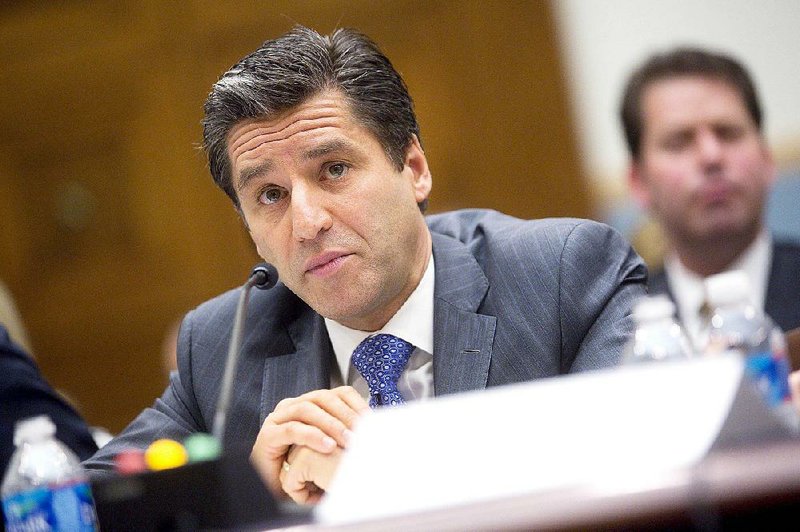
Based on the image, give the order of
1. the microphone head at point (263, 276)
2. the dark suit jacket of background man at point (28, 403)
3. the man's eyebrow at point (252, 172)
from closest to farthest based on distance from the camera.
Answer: the microphone head at point (263, 276) < the man's eyebrow at point (252, 172) < the dark suit jacket of background man at point (28, 403)

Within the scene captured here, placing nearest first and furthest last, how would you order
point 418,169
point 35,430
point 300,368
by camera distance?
point 35,430, point 300,368, point 418,169

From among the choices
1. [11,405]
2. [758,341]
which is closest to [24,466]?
[11,405]

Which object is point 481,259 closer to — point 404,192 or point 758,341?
point 404,192

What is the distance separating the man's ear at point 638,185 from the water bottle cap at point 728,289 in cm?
216

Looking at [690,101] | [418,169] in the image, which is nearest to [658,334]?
[418,169]

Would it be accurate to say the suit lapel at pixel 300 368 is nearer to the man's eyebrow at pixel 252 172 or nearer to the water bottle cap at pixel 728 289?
the man's eyebrow at pixel 252 172

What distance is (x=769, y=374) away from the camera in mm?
1376

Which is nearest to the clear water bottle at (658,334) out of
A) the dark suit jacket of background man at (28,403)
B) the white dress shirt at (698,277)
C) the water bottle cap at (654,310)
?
the water bottle cap at (654,310)

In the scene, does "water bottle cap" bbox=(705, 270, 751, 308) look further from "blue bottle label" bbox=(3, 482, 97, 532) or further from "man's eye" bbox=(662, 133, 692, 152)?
"man's eye" bbox=(662, 133, 692, 152)

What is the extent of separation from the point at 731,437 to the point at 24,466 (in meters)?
1.06

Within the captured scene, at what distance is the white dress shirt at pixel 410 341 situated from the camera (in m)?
2.21

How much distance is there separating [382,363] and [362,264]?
0.21 m

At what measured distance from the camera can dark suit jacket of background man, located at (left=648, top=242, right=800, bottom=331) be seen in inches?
123

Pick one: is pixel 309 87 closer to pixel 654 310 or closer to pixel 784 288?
pixel 654 310
